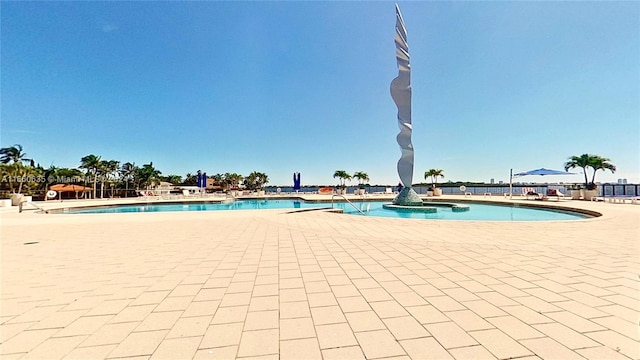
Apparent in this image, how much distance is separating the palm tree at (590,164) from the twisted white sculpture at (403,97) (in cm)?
1568

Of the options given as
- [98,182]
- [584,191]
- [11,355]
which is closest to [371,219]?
[11,355]

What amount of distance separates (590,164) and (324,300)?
97.9 ft

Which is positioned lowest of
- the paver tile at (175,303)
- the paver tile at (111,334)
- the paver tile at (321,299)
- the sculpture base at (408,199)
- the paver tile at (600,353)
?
the paver tile at (175,303)

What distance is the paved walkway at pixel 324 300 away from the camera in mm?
2148

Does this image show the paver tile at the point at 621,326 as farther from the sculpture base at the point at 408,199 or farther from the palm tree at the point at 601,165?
the palm tree at the point at 601,165

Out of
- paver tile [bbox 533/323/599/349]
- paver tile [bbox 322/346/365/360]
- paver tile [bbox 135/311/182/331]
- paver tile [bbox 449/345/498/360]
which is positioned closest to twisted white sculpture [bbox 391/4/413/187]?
paver tile [bbox 533/323/599/349]

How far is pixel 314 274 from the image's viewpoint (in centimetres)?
400

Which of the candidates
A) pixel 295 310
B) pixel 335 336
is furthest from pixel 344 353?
pixel 295 310

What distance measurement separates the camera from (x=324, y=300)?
3.05 m

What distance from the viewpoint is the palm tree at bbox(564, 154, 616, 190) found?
21375 mm

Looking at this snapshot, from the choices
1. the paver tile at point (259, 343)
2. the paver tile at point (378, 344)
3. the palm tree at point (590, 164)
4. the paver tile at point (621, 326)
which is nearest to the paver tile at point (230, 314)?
the paver tile at point (259, 343)

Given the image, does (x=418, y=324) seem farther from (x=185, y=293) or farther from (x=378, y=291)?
(x=185, y=293)

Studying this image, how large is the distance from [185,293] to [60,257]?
3.80 meters

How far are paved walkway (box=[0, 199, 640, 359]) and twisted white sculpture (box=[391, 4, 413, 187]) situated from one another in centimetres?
1193
